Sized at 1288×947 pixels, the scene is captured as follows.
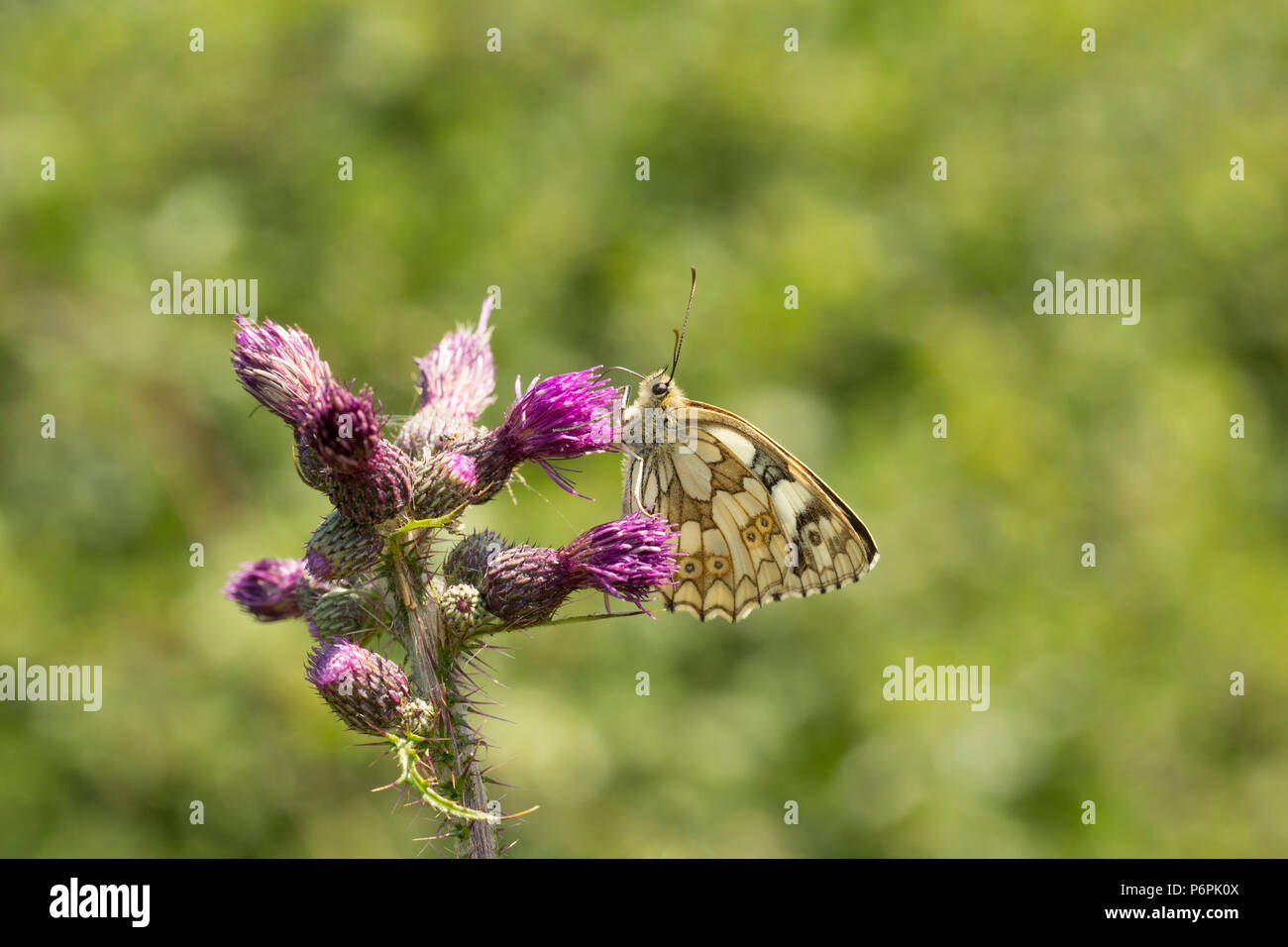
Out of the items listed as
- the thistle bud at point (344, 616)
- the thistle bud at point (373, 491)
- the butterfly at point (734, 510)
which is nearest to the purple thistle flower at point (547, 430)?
the thistle bud at point (373, 491)

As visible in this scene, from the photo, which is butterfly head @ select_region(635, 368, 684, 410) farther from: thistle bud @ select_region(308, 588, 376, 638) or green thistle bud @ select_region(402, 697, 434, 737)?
green thistle bud @ select_region(402, 697, 434, 737)

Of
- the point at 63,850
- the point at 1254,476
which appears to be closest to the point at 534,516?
the point at 63,850

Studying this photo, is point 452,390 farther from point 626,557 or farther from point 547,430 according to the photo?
point 626,557

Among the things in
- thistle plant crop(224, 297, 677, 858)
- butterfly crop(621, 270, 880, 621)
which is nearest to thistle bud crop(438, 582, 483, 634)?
thistle plant crop(224, 297, 677, 858)

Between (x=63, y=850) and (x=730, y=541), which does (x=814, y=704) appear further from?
(x=63, y=850)

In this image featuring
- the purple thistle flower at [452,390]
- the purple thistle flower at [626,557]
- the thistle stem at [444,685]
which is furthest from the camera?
the purple thistle flower at [452,390]

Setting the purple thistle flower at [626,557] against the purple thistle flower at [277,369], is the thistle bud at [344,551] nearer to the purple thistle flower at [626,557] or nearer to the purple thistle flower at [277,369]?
the purple thistle flower at [277,369]
